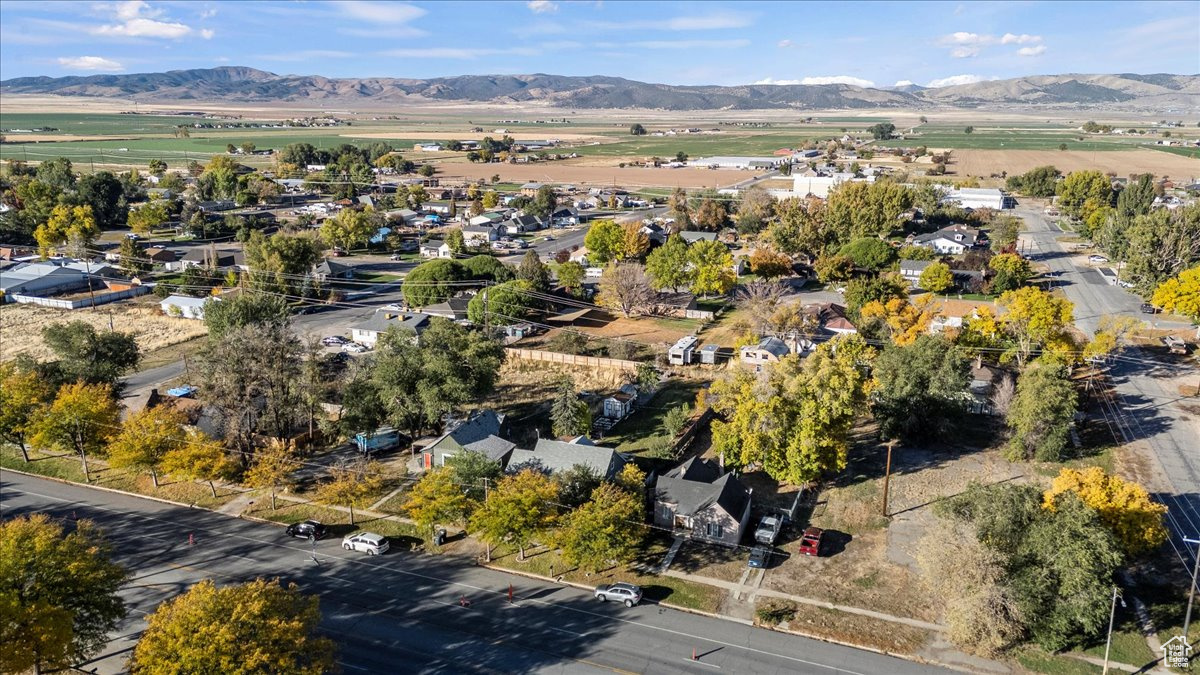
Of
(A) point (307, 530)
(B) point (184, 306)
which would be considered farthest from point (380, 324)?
(A) point (307, 530)

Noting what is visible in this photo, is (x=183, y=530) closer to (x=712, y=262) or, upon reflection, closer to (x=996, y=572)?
(x=996, y=572)

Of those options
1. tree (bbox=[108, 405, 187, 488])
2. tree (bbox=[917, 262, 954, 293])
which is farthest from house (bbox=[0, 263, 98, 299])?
tree (bbox=[917, 262, 954, 293])

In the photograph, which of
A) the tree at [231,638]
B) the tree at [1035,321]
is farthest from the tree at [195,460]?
the tree at [1035,321]

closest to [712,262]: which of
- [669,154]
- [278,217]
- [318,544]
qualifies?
[318,544]

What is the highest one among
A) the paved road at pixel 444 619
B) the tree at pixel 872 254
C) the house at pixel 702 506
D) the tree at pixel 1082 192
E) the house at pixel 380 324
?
the tree at pixel 1082 192

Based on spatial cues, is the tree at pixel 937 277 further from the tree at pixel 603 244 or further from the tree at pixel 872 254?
the tree at pixel 603 244

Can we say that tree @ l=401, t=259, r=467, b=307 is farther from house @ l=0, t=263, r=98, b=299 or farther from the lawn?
house @ l=0, t=263, r=98, b=299
